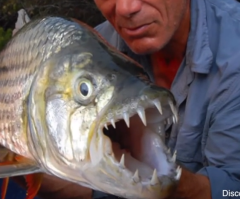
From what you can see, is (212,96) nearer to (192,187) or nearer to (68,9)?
(192,187)

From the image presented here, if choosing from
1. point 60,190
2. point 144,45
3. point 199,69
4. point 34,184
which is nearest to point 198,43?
point 199,69

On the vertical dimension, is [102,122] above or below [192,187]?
above

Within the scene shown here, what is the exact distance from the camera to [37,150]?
69.4 inches

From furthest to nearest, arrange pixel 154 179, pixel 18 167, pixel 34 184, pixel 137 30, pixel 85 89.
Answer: pixel 137 30 < pixel 34 184 < pixel 18 167 < pixel 85 89 < pixel 154 179

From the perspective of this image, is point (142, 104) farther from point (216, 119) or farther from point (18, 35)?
point (216, 119)

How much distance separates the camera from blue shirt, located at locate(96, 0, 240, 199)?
2.34 m

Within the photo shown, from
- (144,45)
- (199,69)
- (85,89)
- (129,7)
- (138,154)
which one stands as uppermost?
(85,89)

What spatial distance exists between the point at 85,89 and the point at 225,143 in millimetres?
988

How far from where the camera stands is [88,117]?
1561 millimetres

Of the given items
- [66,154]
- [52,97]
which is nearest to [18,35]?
[52,97]

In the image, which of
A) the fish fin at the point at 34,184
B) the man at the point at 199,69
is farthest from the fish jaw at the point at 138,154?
the man at the point at 199,69

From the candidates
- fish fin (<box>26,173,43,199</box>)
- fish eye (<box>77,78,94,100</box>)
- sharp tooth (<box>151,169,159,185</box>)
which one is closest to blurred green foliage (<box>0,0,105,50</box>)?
fish fin (<box>26,173,43,199</box>)

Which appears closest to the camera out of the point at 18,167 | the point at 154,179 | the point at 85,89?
the point at 154,179

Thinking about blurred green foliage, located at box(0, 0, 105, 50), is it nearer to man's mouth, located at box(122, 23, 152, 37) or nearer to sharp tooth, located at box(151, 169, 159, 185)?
man's mouth, located at box(122, 23, 152, 37)
